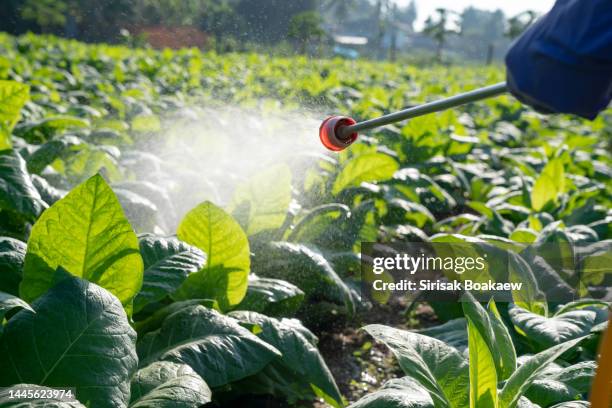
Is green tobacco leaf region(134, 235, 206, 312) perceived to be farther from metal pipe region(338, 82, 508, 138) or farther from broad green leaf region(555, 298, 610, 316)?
broad green leaf region(555, 298, 610, 316)

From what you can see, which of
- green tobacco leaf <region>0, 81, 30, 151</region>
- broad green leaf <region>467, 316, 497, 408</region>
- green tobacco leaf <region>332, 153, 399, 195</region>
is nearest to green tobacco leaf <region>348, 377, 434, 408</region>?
broad green leaf <region>467, 316, 497, 408</region>

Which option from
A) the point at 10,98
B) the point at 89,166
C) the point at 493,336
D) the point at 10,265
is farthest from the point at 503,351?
the point at 10,98

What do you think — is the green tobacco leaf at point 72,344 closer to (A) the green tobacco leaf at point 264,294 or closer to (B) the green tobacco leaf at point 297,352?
(B) the green tobacco leaf at point 297,352

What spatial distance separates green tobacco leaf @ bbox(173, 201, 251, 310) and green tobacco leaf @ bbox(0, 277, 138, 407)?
22.6 inches

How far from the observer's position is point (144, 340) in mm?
2000

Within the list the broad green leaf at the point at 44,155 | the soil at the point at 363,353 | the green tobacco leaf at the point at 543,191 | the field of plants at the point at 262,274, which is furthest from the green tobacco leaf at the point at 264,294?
the green tobacco leaf at the point at 543,191

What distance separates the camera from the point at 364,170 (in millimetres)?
3553

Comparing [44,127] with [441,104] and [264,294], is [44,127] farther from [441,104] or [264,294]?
[441,104]

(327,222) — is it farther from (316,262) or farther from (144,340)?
(144,340)

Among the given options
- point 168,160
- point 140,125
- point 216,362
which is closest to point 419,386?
point 216,362

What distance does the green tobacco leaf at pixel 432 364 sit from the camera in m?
1.73

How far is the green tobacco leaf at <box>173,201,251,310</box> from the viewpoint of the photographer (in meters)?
2.18

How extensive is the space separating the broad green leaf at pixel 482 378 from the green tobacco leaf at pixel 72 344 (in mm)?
794

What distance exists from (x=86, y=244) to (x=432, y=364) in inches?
37.4
